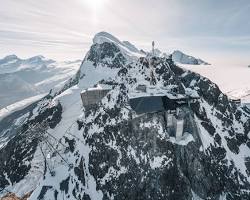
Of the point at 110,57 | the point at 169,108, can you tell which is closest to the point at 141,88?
the point at 169,108

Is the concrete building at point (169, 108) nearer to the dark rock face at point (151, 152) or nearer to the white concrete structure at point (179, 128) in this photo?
the white concrete structure at point (179, 128)

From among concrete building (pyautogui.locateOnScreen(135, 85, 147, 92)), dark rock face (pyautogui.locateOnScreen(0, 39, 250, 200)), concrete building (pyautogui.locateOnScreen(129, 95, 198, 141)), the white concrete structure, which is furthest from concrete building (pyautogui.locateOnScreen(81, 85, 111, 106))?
the white concrete structure


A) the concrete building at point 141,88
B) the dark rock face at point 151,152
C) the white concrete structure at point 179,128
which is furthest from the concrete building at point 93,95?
the white concrete structure at point 179,128

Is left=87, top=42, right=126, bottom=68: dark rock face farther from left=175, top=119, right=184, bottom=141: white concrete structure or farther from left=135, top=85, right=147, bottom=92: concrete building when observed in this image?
left=175, top=119, right=184, bottom=141: white concrete structure

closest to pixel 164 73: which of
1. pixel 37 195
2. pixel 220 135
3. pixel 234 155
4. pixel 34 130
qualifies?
pixel 220 135

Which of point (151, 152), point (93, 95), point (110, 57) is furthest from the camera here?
point (110, 57)

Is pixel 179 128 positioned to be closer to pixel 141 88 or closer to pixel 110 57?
pixel 141 88

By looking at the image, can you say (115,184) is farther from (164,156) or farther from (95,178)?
(164,156)

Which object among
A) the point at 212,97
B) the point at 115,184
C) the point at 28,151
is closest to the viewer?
the point at 115,184
